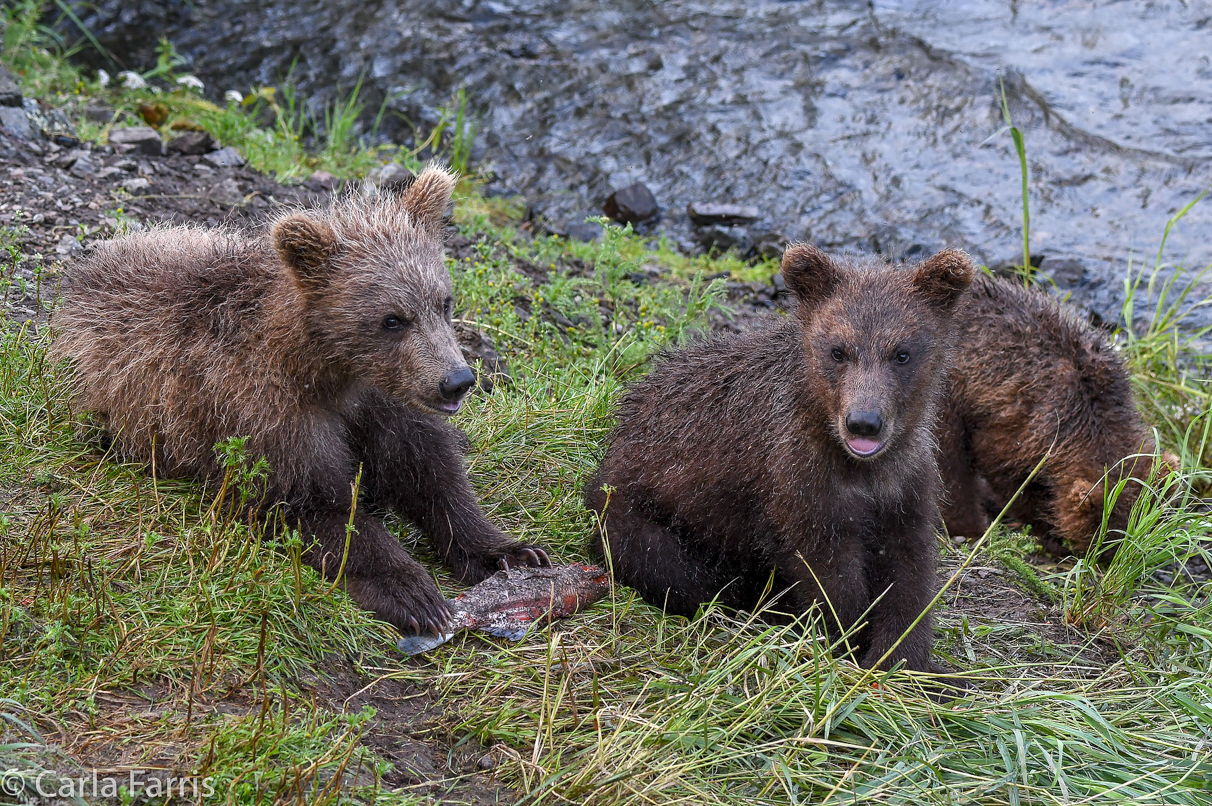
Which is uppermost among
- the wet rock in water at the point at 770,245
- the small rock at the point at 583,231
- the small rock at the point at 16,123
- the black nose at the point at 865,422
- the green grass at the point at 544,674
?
the small rock at the point at 16,123

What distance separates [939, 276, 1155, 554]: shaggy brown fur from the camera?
649cm

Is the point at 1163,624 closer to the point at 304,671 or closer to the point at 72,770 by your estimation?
the point at 304,671

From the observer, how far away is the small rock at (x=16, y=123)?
755cm

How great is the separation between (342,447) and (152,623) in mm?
1150

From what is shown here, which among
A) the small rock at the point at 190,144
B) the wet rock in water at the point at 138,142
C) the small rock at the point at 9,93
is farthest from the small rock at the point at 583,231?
the small rock at the point at 9,93

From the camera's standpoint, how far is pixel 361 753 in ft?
11.4

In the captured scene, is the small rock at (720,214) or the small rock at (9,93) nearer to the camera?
the small rock at (9,93)

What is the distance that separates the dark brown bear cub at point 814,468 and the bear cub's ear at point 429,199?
53.2 inches

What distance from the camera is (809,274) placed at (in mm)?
4633

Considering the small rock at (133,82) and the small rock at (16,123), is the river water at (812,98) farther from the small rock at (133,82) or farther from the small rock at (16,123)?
the small rock at (16,123)

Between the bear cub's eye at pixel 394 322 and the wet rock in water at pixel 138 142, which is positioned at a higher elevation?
the wet rock in water at pixel 138 142

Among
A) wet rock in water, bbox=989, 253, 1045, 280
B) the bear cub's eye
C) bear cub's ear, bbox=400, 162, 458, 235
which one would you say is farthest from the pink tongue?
wet rock in water, bbox=989, 253, 1045, 280

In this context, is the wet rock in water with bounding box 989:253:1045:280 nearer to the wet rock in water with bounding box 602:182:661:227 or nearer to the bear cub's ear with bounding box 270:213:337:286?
the wet rock in water with bounding box 602:182:661:227

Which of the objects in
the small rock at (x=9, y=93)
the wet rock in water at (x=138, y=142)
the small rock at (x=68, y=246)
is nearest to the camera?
the small rock at (x=68, y=246)
